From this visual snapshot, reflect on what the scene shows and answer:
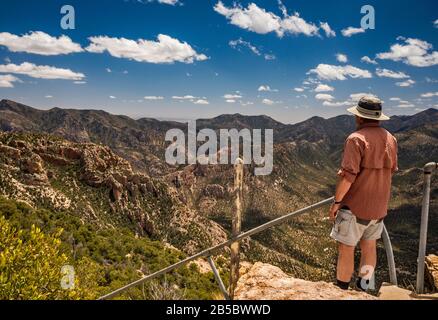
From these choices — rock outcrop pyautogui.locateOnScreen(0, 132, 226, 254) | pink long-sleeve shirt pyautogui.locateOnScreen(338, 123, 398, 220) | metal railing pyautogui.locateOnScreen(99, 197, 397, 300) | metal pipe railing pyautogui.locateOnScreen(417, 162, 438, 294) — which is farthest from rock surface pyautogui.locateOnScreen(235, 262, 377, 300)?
rock outcrop pyautogui.locateOnScreen(0, 132, 226, 254)

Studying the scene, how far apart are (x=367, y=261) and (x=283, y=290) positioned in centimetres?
146

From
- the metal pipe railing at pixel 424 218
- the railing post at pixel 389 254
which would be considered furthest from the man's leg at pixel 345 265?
the metal pipe railing at pixel 424 218

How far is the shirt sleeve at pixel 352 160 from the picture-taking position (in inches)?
193

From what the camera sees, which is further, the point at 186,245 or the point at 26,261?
the point at 186,245

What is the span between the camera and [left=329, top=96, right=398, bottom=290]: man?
497 centimetres

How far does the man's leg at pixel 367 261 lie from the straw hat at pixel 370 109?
6.39 ft

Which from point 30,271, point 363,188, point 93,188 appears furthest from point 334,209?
point 93,188

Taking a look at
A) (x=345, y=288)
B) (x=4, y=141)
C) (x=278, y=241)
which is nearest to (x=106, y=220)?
(x=4, y=141)

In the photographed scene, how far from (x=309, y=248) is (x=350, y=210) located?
198m

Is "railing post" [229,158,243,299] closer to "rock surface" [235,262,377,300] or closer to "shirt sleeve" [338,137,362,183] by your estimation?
"rock surface" [235,262,377,300]

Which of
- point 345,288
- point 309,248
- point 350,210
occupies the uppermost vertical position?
point 350,210

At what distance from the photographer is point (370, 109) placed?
5293 mm

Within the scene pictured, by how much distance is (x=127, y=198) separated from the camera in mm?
106750
